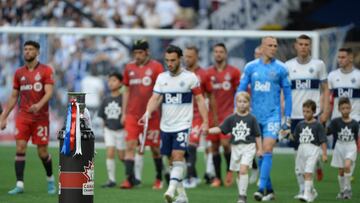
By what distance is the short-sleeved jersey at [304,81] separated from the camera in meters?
20.1

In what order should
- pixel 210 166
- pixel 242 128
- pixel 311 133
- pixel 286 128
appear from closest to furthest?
pixel 242 128 < pixel 311 133 < pixel 286 128 < pixel 210 166

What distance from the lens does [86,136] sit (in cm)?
1446

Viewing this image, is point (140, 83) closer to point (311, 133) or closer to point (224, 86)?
point (224, 86)

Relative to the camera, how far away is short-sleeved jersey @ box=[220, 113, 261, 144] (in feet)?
58.5

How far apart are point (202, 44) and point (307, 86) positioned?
328 inches

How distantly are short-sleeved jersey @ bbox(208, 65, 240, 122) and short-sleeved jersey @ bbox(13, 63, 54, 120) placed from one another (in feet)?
12.6

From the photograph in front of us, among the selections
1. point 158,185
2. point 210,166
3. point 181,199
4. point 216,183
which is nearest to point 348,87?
point 216,183

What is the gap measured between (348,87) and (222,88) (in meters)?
2.55

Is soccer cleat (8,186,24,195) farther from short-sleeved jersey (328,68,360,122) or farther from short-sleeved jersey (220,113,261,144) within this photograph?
short-sleeved jersey (328,68,360,122)

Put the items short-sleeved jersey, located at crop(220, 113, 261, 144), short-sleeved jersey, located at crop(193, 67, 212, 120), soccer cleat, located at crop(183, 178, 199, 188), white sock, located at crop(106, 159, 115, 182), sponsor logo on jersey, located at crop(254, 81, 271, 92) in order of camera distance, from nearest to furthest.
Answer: short-sleeved jersey, located at crop(220, 113, 261, 144) < sponsor logo on jersey, located at crop(254, 81, 271, 92) < white sock, located at crop(106, 159, 115, 182) < soccer cleat, located at crop(183, 178, 199, 188) < short-sleeved jersey, located at crop(193, 67, 212, 120)

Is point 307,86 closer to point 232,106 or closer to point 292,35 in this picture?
point 232,106

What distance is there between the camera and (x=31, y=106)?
63.2ft

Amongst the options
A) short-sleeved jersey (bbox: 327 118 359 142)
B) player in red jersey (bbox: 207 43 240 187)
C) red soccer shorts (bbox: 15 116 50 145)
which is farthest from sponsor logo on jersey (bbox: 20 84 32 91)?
short-sleeved jersey (bbox: 327 118 359 142)

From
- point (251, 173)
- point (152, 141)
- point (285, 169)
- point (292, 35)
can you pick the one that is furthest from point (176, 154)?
point (292, 35)
